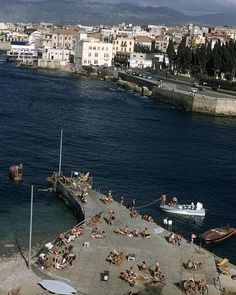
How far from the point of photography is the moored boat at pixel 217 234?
A: 31109 millimetres

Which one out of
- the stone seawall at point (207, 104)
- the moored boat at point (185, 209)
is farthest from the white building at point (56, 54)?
the moored boat at point (185, 209)

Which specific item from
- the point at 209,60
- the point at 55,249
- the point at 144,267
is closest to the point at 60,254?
the point at 55,249

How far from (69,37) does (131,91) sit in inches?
2898

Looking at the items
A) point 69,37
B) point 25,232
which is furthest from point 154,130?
point 69,37

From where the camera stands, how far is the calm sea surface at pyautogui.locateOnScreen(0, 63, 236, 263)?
33.5m

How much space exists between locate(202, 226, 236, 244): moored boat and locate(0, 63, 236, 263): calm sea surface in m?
0.35

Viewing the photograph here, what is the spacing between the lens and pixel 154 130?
64312mm

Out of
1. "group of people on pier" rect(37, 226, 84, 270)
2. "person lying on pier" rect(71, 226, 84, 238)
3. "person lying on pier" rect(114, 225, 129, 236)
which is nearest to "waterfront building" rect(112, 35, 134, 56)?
"person lying on pier" rect(114, 225, 129, 236)

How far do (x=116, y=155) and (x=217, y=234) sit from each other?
1923 centimetres

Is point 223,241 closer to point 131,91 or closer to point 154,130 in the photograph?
point 154,130

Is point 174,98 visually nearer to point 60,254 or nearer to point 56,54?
point 60,254

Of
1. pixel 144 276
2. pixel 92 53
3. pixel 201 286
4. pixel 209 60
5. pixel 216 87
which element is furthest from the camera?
pixel 92 53

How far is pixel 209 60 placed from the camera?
103062 mm

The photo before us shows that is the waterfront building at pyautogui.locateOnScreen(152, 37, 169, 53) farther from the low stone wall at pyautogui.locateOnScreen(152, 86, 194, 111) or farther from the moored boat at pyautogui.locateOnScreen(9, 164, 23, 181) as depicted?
the moored boat at pyautogui.locateOnScreen(9, 164, 23, 181)
